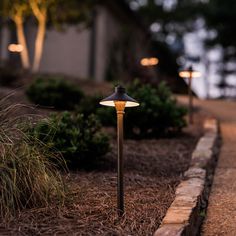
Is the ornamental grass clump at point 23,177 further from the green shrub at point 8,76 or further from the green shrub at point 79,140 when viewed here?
the green shrub at point 8,76

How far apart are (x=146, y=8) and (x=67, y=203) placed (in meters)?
30.4

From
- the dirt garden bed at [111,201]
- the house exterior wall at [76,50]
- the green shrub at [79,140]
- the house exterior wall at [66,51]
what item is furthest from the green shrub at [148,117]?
the house exterior wall at [66,51]

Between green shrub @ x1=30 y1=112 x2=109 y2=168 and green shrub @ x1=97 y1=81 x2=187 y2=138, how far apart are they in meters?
2.04

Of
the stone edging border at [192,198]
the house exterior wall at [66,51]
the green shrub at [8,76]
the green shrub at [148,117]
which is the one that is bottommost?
the stone edging border at [192,198]

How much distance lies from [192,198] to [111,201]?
727 mm

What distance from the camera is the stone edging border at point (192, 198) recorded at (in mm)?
3834

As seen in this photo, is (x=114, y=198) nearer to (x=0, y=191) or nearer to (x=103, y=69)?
(x=0, y=191)

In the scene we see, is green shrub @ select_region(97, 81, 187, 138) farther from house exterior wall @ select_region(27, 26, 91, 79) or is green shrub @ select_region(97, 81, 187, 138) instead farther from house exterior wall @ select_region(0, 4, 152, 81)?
house exterior wall @ select_region(27, 26, 91, 79)

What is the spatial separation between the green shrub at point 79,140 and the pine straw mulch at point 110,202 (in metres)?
0.20

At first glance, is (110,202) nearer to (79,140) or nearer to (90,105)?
(79,140)

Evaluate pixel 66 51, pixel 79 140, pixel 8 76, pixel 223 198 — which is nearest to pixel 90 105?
pixel 79 140

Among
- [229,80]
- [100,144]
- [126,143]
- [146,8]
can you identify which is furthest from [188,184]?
[229,80]

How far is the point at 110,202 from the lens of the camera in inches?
178

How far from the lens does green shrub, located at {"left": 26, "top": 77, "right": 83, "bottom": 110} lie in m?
11.0
